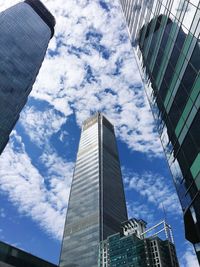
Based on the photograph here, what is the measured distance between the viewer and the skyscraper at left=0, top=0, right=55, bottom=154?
374 ft

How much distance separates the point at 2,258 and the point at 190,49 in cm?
4108

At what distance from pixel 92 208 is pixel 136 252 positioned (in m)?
35.4

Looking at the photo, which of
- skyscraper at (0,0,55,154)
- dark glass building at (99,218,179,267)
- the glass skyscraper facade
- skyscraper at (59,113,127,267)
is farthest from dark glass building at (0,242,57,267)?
skyscraper at (59,113,127,267)

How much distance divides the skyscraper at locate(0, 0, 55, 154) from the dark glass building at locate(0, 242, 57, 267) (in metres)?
63.2

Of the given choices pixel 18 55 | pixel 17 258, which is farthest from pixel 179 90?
pixel 18 55

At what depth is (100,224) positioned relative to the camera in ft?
447

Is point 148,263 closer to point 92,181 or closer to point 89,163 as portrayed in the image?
point 92,181

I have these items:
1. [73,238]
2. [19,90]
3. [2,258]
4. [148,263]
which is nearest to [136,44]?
[2,258]

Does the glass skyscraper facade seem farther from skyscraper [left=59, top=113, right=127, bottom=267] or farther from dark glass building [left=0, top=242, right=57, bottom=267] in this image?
skyscraper [left=59, top=113, right=127, bottom=267]

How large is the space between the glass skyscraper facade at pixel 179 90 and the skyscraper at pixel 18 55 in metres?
83.0

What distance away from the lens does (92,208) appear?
149m

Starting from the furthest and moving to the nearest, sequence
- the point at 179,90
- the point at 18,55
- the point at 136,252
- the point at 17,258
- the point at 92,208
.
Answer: the point at 92,208
the point at 18,55
the point at 136,252
the point at 17,258
the point at 179,90

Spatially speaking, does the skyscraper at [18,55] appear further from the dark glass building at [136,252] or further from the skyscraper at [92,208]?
the dark glass building at [136,252]

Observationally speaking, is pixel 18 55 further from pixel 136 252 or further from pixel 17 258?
pixel 17 258
